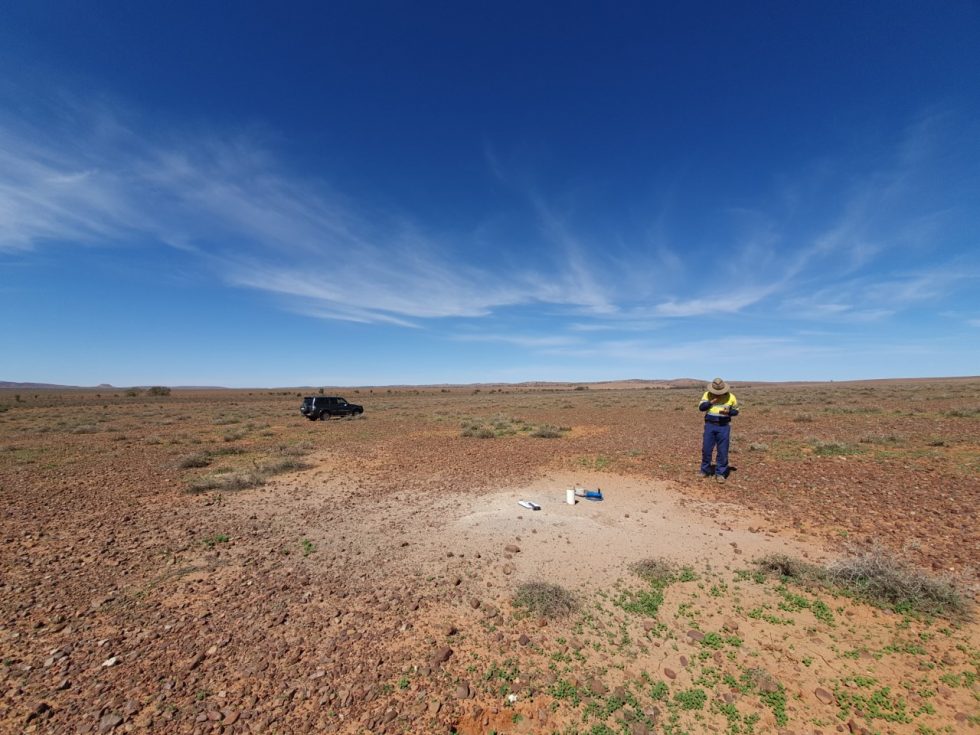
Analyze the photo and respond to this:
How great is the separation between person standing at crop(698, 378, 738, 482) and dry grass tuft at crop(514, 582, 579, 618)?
7191 mm

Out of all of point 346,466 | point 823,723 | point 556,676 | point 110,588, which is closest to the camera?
point 823,723

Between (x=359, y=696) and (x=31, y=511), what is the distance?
1028 centimetres

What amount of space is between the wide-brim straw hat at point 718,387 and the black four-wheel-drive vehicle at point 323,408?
27.3 metres

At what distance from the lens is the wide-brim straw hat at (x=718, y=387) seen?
10.8 meters

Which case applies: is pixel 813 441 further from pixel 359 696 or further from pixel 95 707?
pixel 95 707

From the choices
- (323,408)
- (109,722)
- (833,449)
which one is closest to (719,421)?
(833,449)

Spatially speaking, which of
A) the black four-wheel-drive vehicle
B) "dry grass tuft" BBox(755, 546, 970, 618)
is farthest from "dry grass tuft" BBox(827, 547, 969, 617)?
the black four-wheel-drive vehicle

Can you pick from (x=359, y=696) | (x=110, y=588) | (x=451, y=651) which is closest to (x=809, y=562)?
(x=451, y=651)

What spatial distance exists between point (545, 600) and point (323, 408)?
28942 millimetres

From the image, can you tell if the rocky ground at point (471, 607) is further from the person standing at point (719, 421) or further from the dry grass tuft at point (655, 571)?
the person standing at point (719, 421)

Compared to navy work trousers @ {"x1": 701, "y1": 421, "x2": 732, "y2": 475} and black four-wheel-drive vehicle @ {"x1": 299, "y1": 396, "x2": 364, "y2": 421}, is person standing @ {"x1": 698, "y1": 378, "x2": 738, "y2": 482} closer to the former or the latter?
navy work trousers @ {"x1": 701, "y1": 421, "x2": 732, "y2": 475}

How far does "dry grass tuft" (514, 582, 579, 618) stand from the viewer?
16.4 ft

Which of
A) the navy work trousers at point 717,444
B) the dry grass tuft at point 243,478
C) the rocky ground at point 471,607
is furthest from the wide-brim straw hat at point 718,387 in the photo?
the dry grass tuft at point 243,478

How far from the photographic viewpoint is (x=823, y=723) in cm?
343
